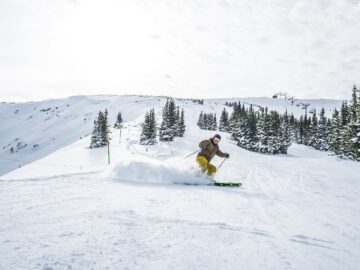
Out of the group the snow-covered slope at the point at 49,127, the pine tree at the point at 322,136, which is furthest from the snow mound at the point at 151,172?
the snow-covered slope at the point at 49,127

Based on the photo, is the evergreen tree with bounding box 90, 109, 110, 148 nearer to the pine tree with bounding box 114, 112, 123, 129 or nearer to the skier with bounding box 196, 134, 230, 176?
the pine tree with bounding box 114, 112, 123, 129

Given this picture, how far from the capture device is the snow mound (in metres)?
9.62

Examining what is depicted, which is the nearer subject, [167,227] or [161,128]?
[167,227]

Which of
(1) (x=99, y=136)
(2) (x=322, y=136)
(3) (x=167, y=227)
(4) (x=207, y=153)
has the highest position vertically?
(4) (x=207, y=153)

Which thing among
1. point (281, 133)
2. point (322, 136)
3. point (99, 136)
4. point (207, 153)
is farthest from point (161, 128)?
→ point (207, 153)

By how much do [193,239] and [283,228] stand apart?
72.2 inches

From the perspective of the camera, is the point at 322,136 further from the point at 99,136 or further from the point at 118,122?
the point at 118,122

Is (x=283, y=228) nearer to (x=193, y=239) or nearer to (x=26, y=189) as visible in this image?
(x=193, y=239)

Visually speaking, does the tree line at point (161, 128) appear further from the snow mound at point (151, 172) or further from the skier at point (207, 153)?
the snow mound at point (151, 172)

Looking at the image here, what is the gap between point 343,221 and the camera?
605 centimetres

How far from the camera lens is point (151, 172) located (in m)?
9.80

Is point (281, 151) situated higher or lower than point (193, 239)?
lower

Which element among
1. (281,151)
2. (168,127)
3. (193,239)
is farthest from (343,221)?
(281,151)

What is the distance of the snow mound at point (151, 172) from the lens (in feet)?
31.6
